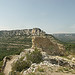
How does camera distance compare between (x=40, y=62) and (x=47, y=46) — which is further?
(x=47, y=46)

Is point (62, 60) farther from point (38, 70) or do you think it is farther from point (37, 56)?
point (38, 70)

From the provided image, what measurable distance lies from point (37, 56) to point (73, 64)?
6513mm

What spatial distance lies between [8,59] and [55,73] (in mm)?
19552

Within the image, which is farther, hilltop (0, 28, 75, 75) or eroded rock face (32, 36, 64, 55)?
eroded rock face (32, 36, 64, 55)

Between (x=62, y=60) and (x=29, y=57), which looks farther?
(x=62, y=60)

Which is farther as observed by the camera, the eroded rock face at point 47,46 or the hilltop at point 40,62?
the eroded rock face at point 47,46

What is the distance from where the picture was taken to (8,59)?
2806cm

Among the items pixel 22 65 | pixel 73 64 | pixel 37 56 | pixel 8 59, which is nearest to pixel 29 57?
pixel 37 56

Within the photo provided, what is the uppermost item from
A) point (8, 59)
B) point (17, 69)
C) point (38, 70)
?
point (38, 70)

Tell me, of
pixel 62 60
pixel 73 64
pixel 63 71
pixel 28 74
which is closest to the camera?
pixel 28 74

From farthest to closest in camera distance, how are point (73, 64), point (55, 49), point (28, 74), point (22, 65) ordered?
1. point (55, 49)
2. point (73, 64)
3. point (22, 65)
4. point (28, 74)

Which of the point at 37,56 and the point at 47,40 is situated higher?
the point at 47,40

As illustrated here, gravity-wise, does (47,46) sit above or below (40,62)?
above

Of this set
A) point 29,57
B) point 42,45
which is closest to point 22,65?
point 29,57
